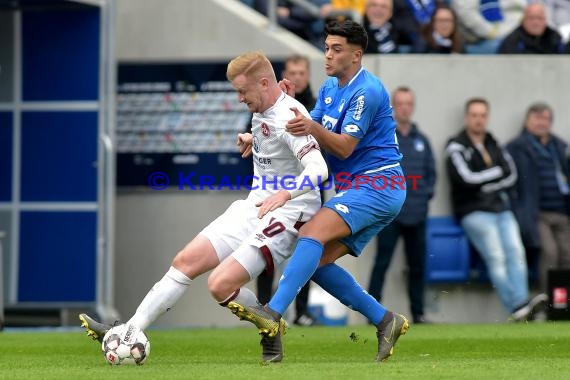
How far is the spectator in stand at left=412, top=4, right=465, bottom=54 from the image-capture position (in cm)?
1609

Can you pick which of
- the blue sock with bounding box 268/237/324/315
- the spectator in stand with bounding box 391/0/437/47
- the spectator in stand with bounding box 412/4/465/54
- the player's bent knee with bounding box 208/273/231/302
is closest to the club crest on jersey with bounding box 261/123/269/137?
the blue sock with bounding box 268/237/324/315

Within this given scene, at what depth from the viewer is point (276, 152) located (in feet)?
29.0

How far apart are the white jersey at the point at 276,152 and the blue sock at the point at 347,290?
44cm

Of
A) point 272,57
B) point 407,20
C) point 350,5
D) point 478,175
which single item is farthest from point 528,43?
point 272,57

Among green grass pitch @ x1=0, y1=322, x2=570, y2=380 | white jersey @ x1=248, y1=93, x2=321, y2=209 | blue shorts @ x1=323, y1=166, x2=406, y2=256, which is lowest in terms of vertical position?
green grass pitch @ x1=0, y1=322, x2=570, y2=380

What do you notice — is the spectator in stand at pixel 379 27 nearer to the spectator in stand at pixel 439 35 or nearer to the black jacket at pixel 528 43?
the spectator in stand at pixel 439 35

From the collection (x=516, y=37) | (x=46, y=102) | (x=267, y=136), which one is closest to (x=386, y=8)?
(x=516, y=37)

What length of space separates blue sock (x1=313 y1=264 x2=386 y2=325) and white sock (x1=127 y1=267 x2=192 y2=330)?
86cm

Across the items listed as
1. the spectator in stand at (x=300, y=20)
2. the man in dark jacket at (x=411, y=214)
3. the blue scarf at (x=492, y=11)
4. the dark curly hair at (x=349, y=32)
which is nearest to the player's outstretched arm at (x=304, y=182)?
the dark curly hair at (x=349, y=32)

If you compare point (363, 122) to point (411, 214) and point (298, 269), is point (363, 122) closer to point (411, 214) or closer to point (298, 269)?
point (298, 269)

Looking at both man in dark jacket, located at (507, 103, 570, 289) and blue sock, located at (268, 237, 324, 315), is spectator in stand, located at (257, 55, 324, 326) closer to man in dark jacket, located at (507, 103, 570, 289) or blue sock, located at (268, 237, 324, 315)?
man in dark jacket, located at (507, 103, 570, 289)

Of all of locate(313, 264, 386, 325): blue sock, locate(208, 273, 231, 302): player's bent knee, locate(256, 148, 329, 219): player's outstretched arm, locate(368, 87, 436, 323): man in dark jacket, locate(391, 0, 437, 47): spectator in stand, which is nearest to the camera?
locate(256, 148, 329, 219): player's outstretched arm

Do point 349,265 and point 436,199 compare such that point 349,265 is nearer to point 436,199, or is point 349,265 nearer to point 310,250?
point 436,199

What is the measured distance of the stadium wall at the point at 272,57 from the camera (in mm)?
15734
